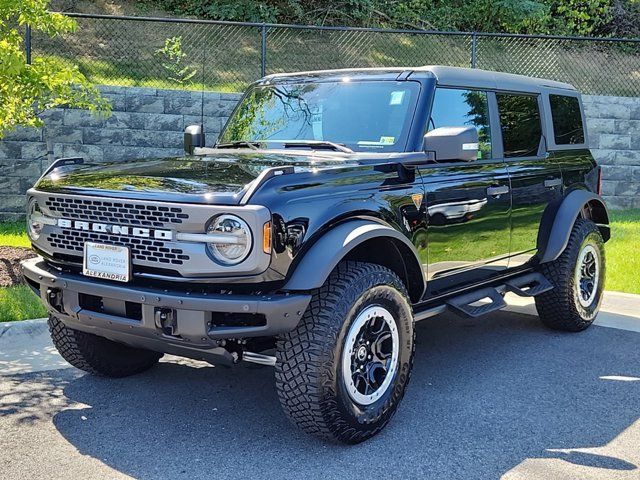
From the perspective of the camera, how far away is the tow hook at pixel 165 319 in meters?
3.46

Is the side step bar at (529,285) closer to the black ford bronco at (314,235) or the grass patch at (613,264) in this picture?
the black ford bronco at (314,235)

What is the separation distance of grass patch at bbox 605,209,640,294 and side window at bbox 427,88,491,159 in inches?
118

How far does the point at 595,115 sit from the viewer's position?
1284 cm

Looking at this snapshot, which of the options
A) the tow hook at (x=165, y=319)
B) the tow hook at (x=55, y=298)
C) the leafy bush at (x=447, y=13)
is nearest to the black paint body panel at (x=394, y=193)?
the tow hook at (x=165, y=319)

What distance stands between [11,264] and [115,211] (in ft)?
12.7

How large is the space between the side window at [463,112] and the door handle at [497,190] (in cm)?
24

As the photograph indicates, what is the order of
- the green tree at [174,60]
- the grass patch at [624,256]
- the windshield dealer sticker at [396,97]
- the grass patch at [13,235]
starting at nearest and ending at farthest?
the windshield dealer sticker at [396,97]
the grass patch at [624,256]
the grass patch at [13,235]
the green tree at [174,60]

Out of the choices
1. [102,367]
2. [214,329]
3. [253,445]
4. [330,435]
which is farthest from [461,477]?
[102,367]

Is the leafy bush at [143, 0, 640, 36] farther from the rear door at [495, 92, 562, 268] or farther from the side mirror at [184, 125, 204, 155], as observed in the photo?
the rear door at [495, 92, 562, 268]

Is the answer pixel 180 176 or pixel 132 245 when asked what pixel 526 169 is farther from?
pixel 132 245

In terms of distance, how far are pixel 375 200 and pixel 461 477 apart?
150cm

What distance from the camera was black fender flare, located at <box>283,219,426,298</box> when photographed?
349 centimetres

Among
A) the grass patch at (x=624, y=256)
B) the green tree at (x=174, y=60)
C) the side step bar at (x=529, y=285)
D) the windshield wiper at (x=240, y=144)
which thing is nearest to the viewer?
the windshield wiper at (x=240, y=144)

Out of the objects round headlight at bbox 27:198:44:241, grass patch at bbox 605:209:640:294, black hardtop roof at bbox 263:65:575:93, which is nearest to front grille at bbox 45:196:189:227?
round headlight at bbox 27:198:44:241
